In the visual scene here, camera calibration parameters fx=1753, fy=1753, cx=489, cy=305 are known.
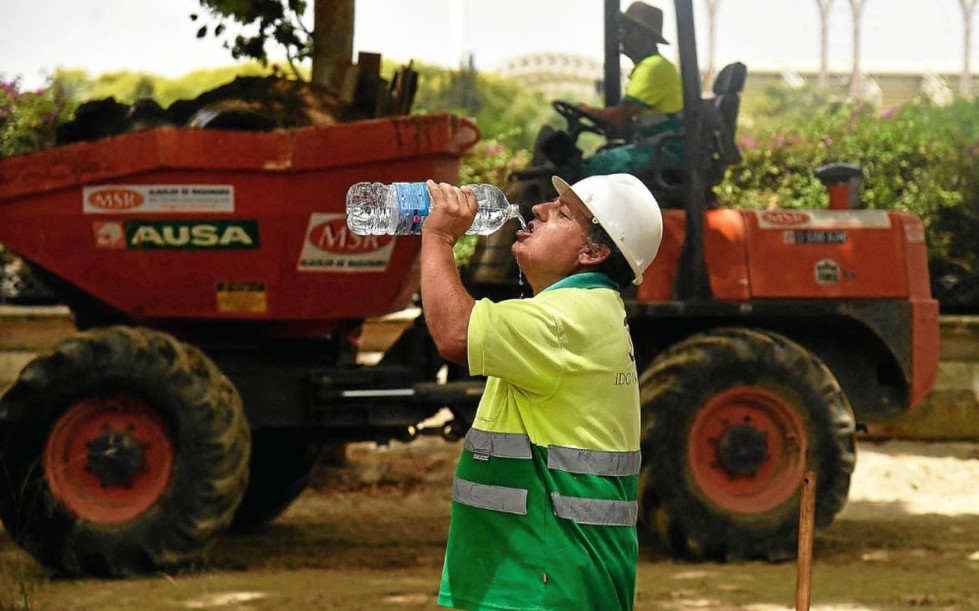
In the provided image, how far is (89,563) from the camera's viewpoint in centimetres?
740

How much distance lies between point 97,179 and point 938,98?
14.4 metres

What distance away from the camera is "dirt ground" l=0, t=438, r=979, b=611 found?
6980 millimetres

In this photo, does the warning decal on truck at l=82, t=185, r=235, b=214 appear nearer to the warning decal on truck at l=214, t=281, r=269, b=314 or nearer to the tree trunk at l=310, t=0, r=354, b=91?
the warning decal on truck at l=214, t=281, r=269, b=314

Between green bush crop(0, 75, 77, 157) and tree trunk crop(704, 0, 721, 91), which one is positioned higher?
tree trunk crop(704, 0, 721, 91)

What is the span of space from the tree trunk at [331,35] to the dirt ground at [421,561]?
2.44m

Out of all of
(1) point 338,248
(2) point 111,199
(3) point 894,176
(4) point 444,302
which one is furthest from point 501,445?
(3) point 894,176

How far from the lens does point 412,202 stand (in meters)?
4.05

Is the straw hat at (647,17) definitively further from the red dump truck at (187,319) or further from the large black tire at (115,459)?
the large black tire at (115,459)

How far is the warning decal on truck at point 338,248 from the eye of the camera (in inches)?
305

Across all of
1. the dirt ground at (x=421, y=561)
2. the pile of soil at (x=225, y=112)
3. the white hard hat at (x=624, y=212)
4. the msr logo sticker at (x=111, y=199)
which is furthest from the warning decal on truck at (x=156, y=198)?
the white hard hat at (x=624, y=212)

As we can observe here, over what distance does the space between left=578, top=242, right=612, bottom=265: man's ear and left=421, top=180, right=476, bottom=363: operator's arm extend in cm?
25

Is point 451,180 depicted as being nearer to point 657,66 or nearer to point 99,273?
point 657,66

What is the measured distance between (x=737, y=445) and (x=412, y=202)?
4.43 meters

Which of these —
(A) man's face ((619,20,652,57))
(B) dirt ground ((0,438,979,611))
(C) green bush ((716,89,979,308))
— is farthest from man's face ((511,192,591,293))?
(C) green bush ((716,89,979,308))
